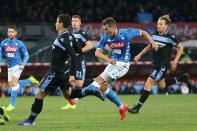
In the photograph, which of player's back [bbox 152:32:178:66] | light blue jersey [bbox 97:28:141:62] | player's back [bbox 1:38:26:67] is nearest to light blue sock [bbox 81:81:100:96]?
light blue jersey [bbox 97:28:141:62]

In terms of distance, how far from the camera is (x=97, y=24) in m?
30.7

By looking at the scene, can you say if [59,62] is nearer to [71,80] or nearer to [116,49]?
[71,80]

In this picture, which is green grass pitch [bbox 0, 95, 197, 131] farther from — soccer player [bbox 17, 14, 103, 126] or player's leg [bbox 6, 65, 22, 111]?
player's leg [bbox 6, 65, 22, 111]

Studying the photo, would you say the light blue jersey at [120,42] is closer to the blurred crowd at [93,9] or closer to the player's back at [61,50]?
the player's back at [61,50]

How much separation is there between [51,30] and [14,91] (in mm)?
12290

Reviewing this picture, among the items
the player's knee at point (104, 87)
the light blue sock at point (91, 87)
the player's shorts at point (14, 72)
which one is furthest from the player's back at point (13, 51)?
the light blue sock at point (91, 87)

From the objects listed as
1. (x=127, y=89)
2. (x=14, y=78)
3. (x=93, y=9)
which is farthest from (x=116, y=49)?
(x=93, y=9)

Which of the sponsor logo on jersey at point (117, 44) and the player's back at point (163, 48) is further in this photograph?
the player's back at point (163, 48)

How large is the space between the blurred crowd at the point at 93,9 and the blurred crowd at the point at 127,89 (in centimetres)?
455

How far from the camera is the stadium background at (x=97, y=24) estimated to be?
94.8 feet

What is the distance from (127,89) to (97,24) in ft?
12.1

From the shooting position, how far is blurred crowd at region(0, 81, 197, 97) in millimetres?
28250

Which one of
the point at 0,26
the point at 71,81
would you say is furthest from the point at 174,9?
the point at 71,81

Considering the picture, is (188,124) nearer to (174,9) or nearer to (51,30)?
(51,30)
